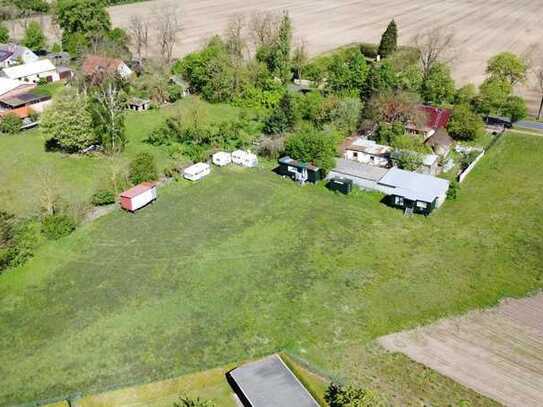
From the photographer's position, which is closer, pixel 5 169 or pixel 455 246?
pixel 455 246

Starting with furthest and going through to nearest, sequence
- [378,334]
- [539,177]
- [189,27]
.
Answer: [189,27], [539,177], [378,334]

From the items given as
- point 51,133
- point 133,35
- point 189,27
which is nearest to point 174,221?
point 51,133

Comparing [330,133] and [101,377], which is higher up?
[330,133]

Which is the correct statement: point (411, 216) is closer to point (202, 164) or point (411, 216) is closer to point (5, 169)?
point (202, 164)

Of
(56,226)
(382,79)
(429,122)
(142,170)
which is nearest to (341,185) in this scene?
(429,122)

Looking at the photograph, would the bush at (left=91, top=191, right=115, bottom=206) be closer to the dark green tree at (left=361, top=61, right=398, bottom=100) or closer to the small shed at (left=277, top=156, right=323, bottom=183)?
the small shed at (left=277, top=156, right=323, bottom=183)

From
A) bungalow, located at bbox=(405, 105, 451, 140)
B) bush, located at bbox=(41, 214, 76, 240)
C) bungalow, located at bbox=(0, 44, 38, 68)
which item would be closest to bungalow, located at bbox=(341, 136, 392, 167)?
bungalow, located at bbox=(405, 105, 451, 140)
